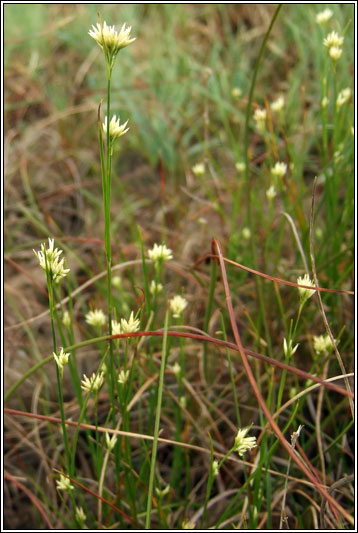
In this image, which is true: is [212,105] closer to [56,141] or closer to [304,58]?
[304,58]

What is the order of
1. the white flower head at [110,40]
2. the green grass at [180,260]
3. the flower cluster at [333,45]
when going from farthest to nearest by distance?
the flower cluster at [333,45], the green grass at [180,260], the white flower head at [110,40]

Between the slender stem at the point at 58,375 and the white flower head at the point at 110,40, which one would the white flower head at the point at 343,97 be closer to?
the white flower head at the point at 110,40

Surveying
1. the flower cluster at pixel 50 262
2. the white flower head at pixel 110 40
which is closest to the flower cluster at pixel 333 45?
the white flower head at pixel 110 40

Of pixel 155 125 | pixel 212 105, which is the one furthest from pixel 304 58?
pixel 155 125

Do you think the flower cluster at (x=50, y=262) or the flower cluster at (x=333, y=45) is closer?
the flower cluster at (x=50, y=262)

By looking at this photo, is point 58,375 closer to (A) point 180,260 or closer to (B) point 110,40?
(B) point 110,40

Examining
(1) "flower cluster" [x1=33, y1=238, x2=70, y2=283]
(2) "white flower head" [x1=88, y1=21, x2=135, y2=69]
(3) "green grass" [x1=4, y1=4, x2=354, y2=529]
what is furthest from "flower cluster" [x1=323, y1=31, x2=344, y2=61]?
(1) "flower cluster" [x1=33, y1=238, x2=70, y2=283]

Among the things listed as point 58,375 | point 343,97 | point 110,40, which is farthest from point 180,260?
point 110,40

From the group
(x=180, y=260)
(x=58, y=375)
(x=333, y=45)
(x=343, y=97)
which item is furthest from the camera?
(x=180, y=260)
